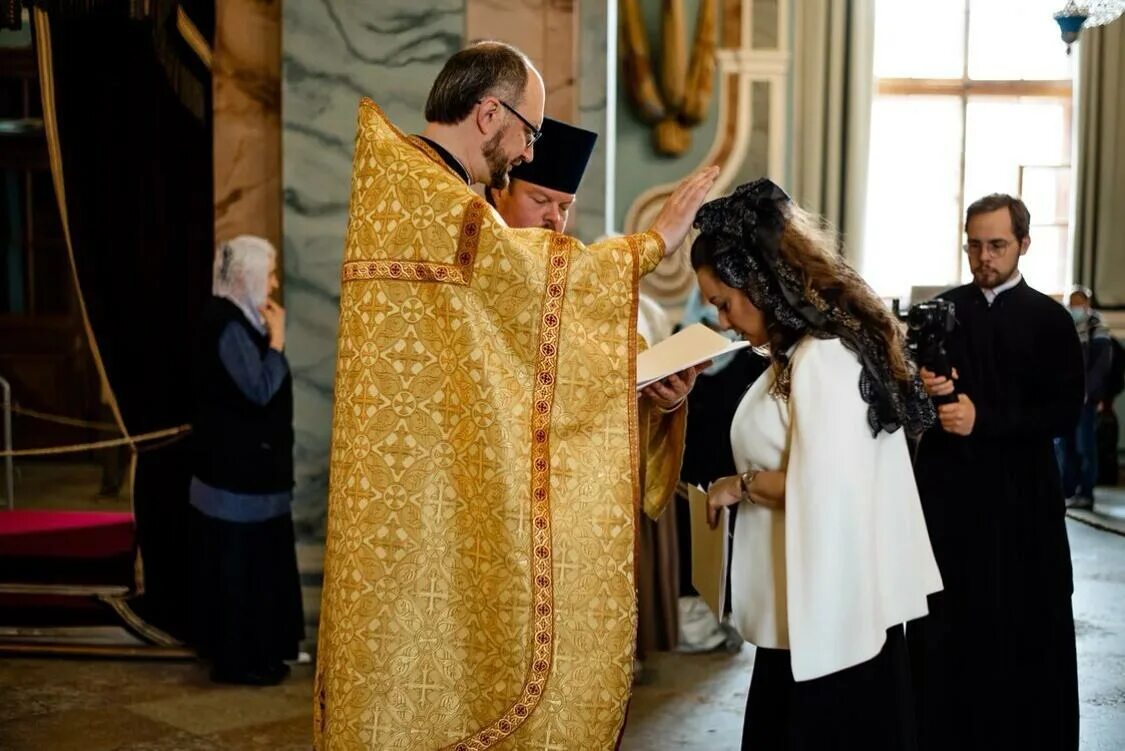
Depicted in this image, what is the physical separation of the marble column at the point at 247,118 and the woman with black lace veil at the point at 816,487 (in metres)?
2.88

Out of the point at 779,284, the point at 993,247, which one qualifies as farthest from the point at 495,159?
the point at 993,247

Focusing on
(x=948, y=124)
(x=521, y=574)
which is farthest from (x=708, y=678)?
(x=948, y=124)

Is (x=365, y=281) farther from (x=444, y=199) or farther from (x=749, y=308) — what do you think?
(x=749, y=308)

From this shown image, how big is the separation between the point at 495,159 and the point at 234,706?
2.64 meters

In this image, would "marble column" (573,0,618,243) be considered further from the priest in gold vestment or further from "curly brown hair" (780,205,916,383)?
"curly brown hair" (780,205,916,383)

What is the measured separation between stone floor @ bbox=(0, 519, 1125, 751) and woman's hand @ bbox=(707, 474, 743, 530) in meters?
1.82

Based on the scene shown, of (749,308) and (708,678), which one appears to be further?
(708,678)

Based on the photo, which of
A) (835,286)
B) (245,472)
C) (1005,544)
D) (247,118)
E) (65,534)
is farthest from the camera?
(65,534)

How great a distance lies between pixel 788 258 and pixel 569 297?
0.42m

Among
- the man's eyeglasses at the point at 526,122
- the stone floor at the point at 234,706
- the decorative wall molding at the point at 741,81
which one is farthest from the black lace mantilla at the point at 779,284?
the decorative wall molding at the point at 741,81

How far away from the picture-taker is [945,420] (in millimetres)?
3570

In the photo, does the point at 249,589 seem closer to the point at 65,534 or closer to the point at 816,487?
the point at 65,534

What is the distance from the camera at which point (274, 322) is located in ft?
16.1

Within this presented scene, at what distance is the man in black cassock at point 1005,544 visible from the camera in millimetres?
3633
